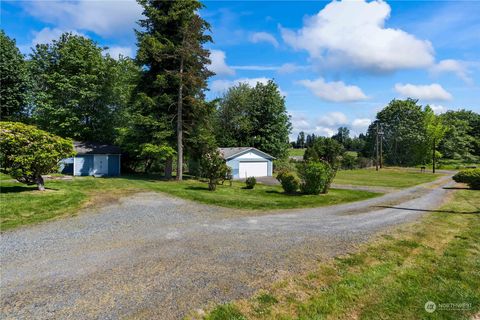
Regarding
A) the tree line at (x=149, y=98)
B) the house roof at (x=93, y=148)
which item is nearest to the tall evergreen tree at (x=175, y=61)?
the tree line at (x=149, y=98)

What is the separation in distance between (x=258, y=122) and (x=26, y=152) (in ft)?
95.3

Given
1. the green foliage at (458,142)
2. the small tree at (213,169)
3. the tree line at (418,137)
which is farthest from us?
the green foliage at (458,142)

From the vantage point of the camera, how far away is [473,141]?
63.8m

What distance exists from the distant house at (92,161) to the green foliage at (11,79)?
11.6m

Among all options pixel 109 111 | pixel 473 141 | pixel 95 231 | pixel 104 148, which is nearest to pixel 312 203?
pixel 95 231

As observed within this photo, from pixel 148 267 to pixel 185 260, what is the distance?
81 centimetres

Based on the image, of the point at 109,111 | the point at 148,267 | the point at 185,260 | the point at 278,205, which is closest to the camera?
the point at 148,267

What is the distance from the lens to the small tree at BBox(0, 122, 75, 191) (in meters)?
12.8

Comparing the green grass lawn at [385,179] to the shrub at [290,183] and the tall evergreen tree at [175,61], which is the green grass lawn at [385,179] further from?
the tall evergreen tree at [175,61]

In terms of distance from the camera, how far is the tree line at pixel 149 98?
2406 cm

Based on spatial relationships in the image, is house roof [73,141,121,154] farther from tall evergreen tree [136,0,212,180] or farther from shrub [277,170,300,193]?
shrub [277,170,300,193]

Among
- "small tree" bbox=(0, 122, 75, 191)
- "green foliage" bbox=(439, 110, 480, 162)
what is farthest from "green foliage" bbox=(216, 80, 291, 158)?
"green foliage" bbox=(439, 110, 480, 162)

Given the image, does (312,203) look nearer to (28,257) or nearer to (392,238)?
(392,238)

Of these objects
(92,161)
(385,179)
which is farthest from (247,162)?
(385,179)
